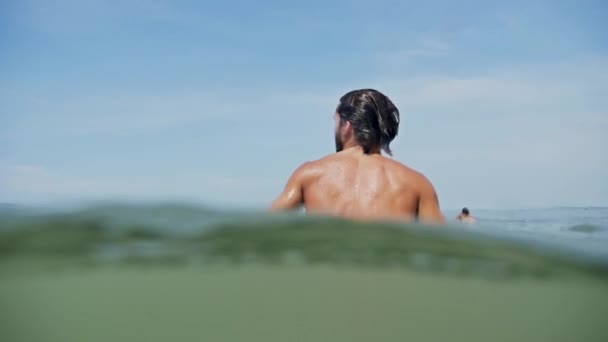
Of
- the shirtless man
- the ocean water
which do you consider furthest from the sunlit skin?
the ocean water

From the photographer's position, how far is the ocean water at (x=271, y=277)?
8.40m

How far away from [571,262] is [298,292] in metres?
5.02

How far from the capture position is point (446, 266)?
944 centimetres

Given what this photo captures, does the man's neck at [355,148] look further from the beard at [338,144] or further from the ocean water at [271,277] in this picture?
the ocean water at [271,277]

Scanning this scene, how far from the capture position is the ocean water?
8.40 metres


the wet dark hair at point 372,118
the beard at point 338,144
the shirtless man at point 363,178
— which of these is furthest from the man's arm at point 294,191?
the wet dark hair at point 372,118

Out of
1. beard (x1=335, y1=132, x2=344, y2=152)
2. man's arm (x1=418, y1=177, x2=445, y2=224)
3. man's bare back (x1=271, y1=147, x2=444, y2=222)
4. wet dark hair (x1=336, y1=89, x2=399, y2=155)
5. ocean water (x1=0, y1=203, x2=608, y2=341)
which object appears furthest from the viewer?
ocean water (x1=0, y1=203, x2=608, y2=341)

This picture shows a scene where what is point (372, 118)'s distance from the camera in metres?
A: 7.03

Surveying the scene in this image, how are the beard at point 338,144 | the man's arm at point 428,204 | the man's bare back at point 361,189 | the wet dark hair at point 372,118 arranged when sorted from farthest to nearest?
the beard at point 338,144 < the wet dark hair at point 372,118 < the man's arm at point 428,204 < the man's bare back at point 361,189

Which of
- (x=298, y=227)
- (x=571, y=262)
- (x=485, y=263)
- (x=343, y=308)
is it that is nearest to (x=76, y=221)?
(x=298, y=227)

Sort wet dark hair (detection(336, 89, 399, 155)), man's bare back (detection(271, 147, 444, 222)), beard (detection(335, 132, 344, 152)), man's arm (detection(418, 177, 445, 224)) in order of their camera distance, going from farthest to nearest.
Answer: beard (detection(335, 132, 344, 152)) < wet dark hair (detection(336, 89, 399, 155)) < man's arm (detection(418, 177, 445, 224)) < man's bare back (detection(271, 147, 444, 222))

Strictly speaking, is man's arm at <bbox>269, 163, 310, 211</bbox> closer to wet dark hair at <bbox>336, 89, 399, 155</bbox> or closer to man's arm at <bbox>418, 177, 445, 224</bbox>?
wet dark hair at <bbox>336, 89, 399, 155</bbox>

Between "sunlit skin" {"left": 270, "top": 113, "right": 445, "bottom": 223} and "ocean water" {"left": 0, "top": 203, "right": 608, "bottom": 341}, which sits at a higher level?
"sunlit skin" {"left": 270, "top": 113, "right": 445, "bottom": 223}

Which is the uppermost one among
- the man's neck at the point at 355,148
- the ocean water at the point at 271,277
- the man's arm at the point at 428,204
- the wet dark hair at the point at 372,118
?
the wet dark hair at the point at 372,118
